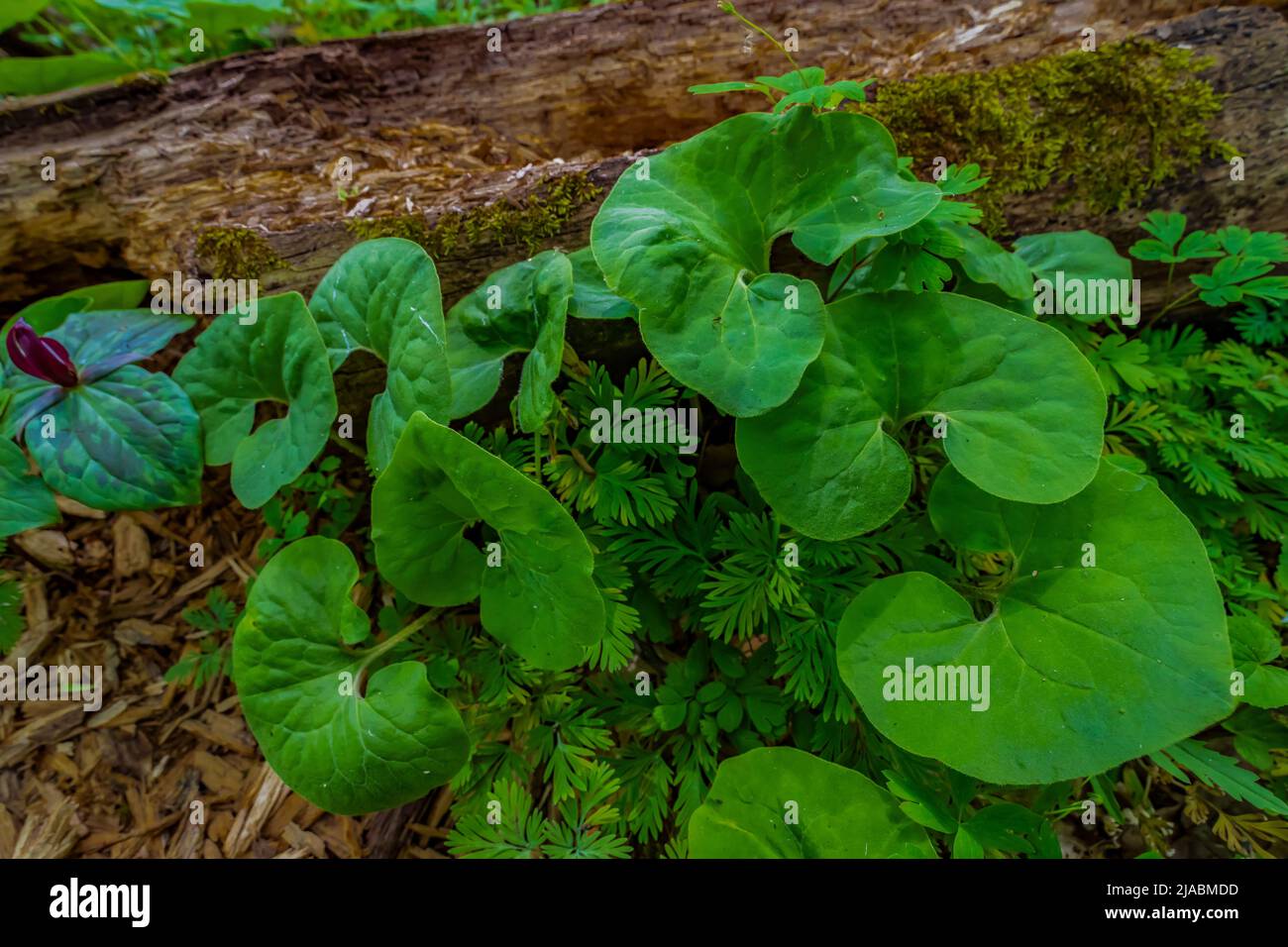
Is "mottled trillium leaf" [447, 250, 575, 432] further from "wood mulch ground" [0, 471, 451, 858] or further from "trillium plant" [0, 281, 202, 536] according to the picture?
"wood mulch ground" [0, 471, 451, 858]

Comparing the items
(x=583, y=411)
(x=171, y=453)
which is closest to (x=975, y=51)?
(x=583, y=411)

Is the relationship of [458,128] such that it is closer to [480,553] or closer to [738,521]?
[480,553]

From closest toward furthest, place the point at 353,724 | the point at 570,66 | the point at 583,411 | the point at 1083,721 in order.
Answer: the point at 1083,721 < the point at 353,724 < the point at 583,411 < the point at 570,66

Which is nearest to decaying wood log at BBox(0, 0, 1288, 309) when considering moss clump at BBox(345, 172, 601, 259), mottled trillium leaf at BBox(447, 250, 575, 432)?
moss clump at BBox(345, 172, 601, 259)

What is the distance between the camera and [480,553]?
1.60 metres

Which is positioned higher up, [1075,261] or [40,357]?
[1075,261]

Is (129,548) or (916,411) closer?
(916,411)

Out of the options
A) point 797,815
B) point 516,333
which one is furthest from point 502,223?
point 797,815

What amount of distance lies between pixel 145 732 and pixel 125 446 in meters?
0.90

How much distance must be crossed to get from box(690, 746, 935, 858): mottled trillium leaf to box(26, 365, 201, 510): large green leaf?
4.83 ft

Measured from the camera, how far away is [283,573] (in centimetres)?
164

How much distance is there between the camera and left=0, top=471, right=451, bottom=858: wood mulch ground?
1.95 metres

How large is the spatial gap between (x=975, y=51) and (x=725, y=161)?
3.58 ft
